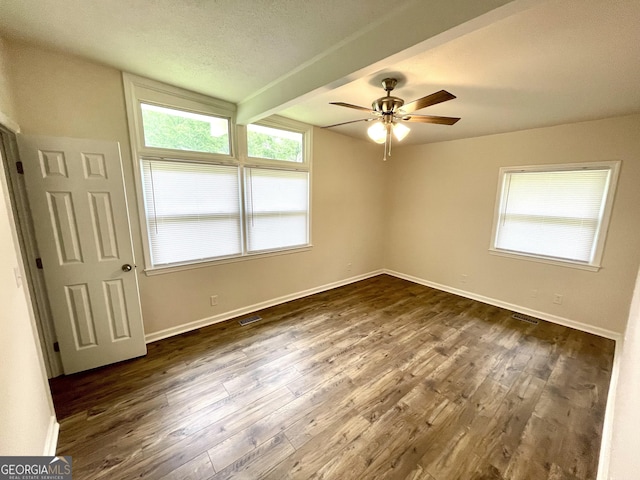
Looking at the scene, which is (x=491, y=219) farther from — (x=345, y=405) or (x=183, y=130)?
(x=183, y=130)

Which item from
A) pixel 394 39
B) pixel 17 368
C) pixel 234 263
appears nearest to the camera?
pixel 17 368

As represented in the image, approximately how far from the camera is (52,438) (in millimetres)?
1574

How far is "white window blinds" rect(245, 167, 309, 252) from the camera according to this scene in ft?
10.7

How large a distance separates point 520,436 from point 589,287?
2441 mm

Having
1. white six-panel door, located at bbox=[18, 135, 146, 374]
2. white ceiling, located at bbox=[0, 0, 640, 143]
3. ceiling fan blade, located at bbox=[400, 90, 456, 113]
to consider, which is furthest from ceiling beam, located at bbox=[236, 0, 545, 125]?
white six-panel door, located at bbox=[18, 135, 146, 374]

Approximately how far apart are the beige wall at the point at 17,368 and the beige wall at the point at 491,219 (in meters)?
4.79

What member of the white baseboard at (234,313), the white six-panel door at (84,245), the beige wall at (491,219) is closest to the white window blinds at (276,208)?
the white baseboard at (234,313)

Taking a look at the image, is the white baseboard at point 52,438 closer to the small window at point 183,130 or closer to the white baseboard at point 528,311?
the small window at point 183,130

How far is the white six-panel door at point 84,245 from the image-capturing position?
1.93 metres

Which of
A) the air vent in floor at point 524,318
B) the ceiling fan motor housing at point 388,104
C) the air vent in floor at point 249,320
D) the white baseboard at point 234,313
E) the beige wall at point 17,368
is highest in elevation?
the ceiling fan motor housing at point 388,104

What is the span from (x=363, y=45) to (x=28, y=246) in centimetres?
291

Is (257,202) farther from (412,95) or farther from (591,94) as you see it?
(591,94)

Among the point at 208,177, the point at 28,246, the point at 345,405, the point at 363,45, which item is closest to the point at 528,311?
the point at 345,405

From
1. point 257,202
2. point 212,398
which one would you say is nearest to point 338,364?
point 212,398
